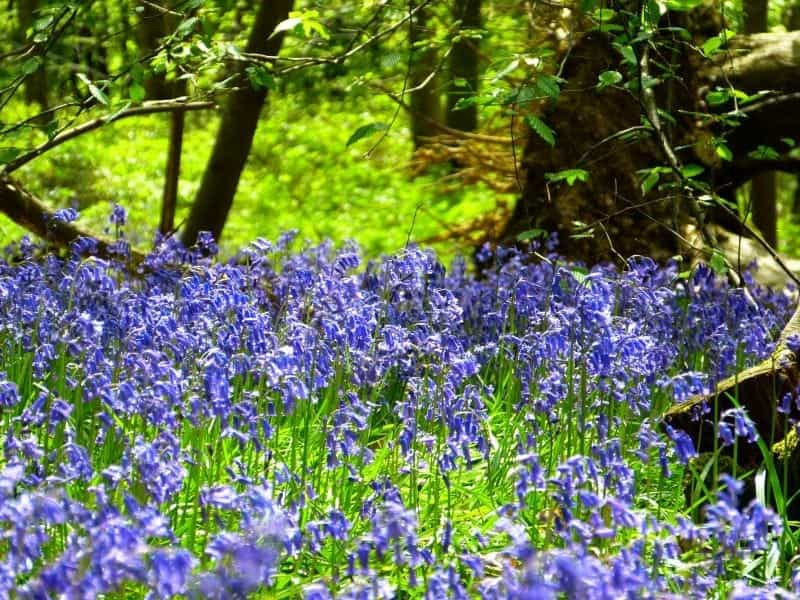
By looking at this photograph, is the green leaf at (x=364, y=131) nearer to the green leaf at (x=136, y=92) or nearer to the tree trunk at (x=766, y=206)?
the green leaf at (x=136, y=92)

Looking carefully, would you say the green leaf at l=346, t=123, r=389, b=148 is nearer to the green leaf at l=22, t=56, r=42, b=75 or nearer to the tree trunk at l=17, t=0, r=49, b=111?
the green leaf at l=22, t=56, r=42, b=75

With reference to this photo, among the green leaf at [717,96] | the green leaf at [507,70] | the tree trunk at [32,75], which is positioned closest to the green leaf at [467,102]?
the green leaf at [507,70]

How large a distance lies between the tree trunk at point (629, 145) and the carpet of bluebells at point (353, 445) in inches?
71.8

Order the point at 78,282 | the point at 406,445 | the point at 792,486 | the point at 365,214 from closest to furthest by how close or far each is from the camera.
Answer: the point at 406,445, the point at 792,486, the point at 78,282, the point at 365,214

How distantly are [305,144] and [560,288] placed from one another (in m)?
10.5

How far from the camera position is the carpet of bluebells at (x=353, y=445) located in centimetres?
246

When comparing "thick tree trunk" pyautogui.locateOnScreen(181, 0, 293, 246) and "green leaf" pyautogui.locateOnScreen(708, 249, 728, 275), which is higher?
"green leaf" pyautogui.locateOnScreen(708, 249, 728, 275)

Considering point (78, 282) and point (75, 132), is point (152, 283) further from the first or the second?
point (75, 132)

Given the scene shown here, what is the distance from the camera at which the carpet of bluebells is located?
2455 millimetres

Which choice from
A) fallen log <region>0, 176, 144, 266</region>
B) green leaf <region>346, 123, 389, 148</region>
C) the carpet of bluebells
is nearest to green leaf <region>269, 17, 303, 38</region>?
green leaf <region>346, 123, 389, 148</region>

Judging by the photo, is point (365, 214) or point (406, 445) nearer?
point (406, 445)

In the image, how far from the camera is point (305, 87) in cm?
1833

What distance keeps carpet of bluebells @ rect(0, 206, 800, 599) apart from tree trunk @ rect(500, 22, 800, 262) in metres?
1.82

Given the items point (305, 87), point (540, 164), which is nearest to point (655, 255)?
point (540, 164)
